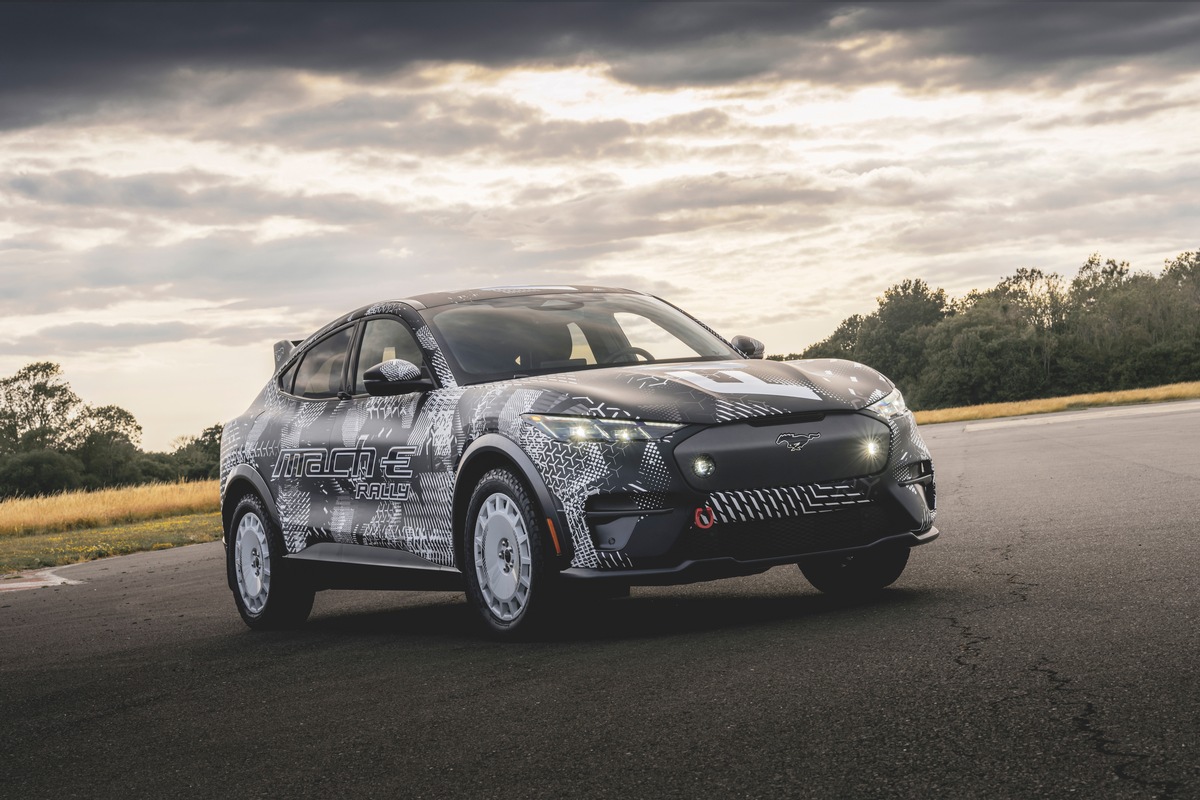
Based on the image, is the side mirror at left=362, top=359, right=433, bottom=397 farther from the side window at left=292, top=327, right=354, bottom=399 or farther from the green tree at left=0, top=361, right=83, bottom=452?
the green tree at left=0, top=361, right=83, bottom=452

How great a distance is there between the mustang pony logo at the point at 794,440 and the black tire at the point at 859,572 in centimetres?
123

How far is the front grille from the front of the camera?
593 centimetres

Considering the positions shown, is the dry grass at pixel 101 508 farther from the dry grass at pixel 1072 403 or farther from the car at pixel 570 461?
the dry grass at pixel 1072 403

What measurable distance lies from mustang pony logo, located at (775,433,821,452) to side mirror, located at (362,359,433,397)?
1.93m

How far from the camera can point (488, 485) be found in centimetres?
636

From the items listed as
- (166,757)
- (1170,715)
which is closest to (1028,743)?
(1170,715)

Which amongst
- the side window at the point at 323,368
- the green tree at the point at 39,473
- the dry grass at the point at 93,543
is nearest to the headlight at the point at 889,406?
the side window at the point at 323,368

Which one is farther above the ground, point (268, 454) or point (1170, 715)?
point (268, 454)

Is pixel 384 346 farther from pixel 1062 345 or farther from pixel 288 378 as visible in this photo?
pixel 1062 345

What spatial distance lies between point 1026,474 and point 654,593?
9.61 metres

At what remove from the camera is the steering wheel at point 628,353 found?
7.32 meters

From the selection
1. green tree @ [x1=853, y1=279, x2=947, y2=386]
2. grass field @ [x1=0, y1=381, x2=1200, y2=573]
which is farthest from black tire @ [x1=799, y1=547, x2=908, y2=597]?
green tree @ [x1=853, y1=279, x2=947, y2=386]

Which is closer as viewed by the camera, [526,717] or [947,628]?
[526,717]

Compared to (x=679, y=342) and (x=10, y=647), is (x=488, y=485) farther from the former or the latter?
(x=10, y=647)
